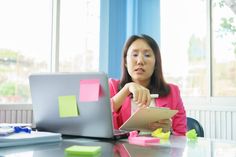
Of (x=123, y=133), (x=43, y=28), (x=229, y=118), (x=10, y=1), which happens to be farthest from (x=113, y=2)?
(x=123, y=133)

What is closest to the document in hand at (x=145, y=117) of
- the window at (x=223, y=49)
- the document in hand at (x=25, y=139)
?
the document in hand at (x=25, y=139)

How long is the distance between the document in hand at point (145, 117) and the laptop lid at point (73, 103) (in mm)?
110

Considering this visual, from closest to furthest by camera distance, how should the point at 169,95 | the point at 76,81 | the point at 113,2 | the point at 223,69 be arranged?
the point at 76,81 → the point at 169,95 → the point at 223,69 → the point at 113,2

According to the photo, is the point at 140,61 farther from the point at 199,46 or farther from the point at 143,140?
the point at 199,46

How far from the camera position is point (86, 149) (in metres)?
0.78

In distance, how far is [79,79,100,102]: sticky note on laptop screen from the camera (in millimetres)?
983

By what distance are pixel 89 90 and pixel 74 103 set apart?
90 mm

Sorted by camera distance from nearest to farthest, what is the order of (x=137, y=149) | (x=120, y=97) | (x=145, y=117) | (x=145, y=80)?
1. (x=137, y=149)
2. (x=145, y=117)
3. (x=120, y=97)
4. (x=145, y=80)

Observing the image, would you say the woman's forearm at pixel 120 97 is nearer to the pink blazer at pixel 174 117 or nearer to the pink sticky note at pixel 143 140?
the pink blazer at pixel 174 117

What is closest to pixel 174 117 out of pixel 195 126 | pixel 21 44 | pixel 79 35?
pixel 195 126

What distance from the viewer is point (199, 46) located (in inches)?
115

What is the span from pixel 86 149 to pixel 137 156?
0.43 feet

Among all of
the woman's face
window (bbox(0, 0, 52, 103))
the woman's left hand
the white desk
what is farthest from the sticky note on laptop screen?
window (bbox(0, 0, 52, 103))

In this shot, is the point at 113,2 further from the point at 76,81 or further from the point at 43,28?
the point at 76,81
